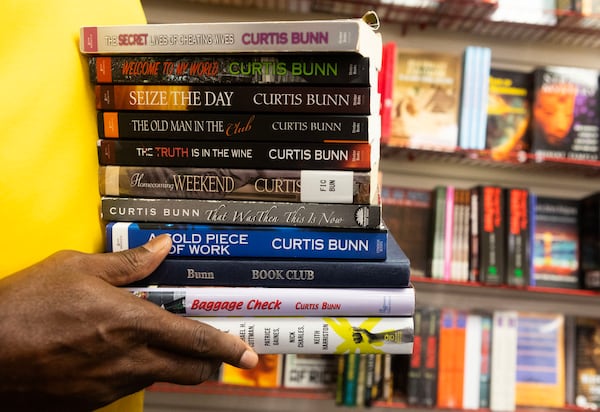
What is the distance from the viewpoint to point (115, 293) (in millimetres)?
533

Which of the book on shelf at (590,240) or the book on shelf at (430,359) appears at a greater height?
the book on shelf at (590,240)

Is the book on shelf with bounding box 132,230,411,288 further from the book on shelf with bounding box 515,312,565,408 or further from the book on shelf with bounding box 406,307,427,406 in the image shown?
the book on shelf with bounding box 515,312,565,408

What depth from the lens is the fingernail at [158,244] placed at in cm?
60

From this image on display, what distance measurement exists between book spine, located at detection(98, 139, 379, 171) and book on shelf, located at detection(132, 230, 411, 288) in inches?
5.0

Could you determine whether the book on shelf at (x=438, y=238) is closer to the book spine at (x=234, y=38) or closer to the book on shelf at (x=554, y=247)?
the book on shelf at (x=554, y=247)

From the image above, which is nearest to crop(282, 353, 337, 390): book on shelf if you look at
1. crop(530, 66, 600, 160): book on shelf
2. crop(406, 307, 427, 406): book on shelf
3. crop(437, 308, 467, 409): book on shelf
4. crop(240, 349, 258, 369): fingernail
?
crop(406, 307, 427, 406): book on shelf

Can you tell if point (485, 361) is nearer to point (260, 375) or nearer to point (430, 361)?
point (430, 361)

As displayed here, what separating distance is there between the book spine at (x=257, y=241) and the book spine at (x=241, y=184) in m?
0.04

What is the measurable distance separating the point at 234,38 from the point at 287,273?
1.02ft

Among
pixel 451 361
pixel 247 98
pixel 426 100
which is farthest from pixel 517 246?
pixel 247 98

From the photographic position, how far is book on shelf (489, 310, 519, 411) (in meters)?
1.63

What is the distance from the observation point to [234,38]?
586 mm

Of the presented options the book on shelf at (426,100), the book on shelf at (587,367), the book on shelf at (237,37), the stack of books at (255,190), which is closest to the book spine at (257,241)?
the stack of books at (255,190)

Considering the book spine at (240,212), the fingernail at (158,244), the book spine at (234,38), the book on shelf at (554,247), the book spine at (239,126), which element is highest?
the book spine at (234,38)
